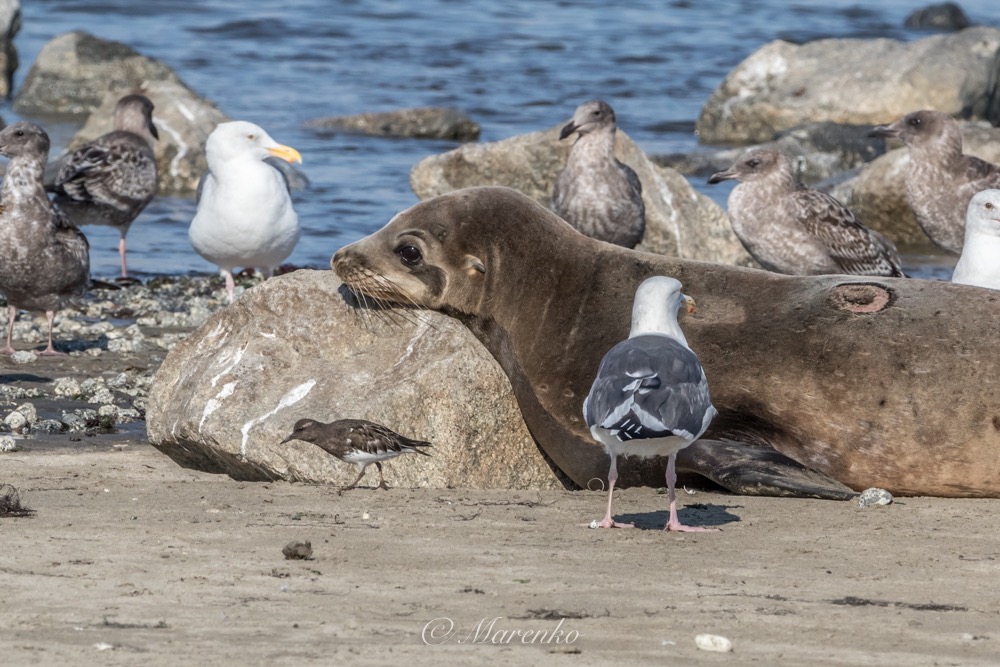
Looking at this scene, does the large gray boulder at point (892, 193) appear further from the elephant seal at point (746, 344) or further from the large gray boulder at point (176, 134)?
the elephant seal at point (746, 344)

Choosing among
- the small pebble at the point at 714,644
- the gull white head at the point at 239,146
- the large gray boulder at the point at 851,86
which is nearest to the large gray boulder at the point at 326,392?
the small pebble at the point at 714,644

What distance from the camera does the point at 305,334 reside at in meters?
7.23

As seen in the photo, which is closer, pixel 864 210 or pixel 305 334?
pixel 305 334

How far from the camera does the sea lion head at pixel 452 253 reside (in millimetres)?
7227

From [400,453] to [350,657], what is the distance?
242cm

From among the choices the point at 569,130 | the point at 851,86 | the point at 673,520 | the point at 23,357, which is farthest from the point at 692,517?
the point at 851,86

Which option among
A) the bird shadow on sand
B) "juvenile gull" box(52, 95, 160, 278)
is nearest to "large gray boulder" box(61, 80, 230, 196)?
"juvenile gull" box(52, 95, 160, 278)

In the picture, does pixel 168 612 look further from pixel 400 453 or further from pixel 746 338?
pixel 746 338

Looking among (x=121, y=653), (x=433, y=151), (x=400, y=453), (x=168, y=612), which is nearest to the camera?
(x=121, y=653)

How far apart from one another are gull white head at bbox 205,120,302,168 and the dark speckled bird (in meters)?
4.90

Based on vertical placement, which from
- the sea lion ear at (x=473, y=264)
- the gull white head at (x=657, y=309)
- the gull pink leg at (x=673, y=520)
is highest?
the gull white head at (x=657, y=309)

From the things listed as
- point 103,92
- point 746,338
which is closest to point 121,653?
point 746,338

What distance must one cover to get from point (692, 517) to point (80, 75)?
65.6 ft

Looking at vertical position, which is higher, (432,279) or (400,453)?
(432,279)
